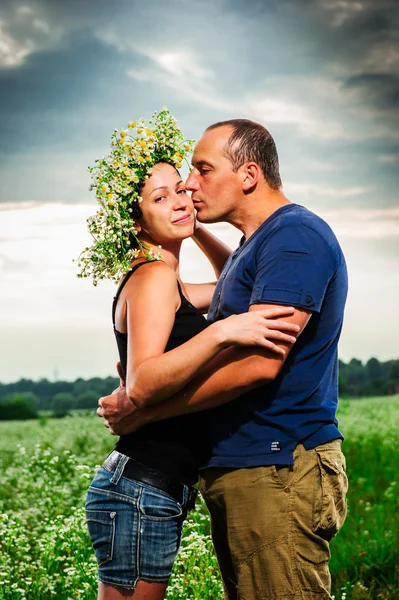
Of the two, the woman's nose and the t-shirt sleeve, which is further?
the woman's nose

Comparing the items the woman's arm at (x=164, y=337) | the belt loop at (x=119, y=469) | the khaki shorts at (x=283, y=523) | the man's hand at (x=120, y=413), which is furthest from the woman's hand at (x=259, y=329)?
the belt loop at (x=119, y=469)

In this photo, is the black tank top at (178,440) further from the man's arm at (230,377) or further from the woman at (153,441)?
the man's arm at (230,377)

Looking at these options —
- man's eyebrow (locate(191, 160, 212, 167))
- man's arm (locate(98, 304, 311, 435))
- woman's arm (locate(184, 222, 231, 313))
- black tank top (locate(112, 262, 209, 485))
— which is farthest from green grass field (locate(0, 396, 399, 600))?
man's eyebrow (locate(191, 160, 212, 167))

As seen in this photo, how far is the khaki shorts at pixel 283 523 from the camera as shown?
12.6 feet

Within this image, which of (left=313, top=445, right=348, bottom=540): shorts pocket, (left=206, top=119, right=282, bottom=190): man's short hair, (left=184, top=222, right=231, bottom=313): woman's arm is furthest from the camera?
(left=184, top=222, right=231, bottom=313): woman's arm

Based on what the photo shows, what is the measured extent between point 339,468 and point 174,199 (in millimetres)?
1633

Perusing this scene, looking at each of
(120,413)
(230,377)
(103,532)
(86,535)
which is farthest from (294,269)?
(86,535)

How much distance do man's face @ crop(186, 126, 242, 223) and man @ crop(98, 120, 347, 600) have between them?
311 millimetres

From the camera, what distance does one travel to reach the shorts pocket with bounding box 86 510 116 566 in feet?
12.8

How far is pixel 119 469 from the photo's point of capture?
3.93 metres

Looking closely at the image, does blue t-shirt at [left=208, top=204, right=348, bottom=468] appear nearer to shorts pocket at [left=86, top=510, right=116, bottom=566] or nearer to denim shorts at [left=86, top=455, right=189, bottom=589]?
denim shorts at [left=86, top=455, right=189, bottom=589]

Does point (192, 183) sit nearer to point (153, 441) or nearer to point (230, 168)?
point (230, 168)

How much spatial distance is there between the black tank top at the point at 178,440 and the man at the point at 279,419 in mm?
81

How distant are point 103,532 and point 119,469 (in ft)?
1.02
